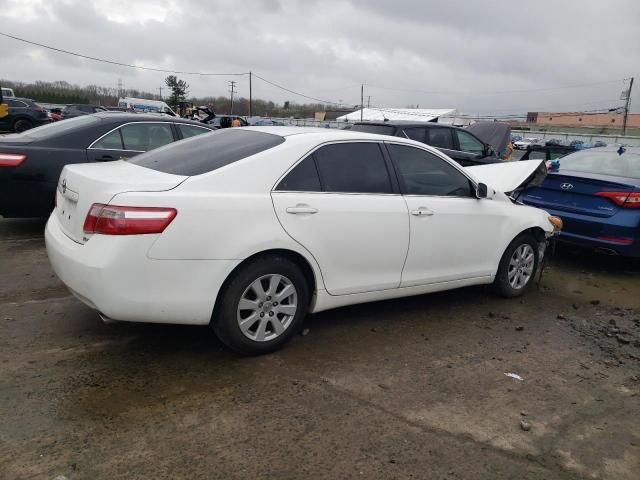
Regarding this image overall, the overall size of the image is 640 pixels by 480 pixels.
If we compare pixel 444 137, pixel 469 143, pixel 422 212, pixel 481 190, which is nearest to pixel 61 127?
pixel 422 212

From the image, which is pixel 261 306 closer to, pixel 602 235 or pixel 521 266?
pixel 521 266

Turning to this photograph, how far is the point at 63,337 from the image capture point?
12.9 ft

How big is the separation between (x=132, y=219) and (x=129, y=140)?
401 cm

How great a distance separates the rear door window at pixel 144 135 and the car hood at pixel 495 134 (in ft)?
26.9

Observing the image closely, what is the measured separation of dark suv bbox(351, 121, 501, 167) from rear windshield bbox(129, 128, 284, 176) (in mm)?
5275

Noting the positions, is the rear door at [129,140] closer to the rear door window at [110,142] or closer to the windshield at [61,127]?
the rear door window at [110,142]

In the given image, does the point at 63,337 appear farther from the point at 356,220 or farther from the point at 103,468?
the point at 356,220

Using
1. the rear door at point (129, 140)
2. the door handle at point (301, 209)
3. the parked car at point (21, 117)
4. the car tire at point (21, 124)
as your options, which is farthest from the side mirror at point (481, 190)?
the car tire at point (21, 124)

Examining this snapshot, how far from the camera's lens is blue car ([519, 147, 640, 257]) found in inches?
245

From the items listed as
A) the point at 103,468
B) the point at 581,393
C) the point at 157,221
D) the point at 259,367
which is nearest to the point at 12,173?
the point at 157,221

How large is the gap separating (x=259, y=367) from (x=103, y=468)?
1273 mm

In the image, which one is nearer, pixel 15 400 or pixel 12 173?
pixel 15 400

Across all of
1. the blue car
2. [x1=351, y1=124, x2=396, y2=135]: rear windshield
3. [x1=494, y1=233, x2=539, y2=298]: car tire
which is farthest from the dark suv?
[x1=494, y1=233, x2=539, y2=298]: car tire

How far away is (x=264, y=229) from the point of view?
3.60m
